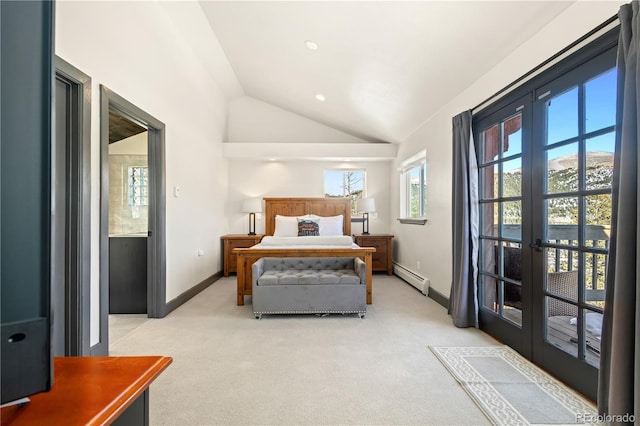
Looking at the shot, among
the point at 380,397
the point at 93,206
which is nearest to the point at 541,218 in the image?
the point at 380,397

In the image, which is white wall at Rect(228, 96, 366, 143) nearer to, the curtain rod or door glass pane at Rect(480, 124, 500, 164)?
door glass pane at Rect(480, 124, 500, 164)

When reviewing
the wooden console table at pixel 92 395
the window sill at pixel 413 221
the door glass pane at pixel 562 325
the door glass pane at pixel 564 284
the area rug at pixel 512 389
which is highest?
the window sill at pixel 413 221

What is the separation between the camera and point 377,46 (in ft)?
9.64

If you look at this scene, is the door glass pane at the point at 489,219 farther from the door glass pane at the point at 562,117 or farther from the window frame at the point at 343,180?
the window frame at the point at 343,180

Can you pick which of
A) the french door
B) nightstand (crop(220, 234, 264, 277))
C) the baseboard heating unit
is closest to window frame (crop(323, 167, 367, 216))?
the baseboard heating unit

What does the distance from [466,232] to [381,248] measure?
2.76m

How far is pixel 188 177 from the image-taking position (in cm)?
419

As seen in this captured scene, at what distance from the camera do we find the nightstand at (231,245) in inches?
220

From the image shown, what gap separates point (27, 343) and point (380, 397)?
6.13ft

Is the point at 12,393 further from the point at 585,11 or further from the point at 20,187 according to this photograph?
the point at 585,11

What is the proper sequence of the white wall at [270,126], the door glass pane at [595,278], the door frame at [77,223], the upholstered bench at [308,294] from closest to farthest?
the door glass pane at [595,278] < the door frame at [77,223] < the upholstered bench at [308,294] < the white wall at [270,126]

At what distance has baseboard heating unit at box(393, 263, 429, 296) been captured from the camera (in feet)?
13.9

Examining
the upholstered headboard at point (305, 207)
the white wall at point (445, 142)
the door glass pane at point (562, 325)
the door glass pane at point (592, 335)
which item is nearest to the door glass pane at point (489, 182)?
the white wall at point (445, 142)

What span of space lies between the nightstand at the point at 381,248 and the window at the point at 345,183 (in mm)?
1051
